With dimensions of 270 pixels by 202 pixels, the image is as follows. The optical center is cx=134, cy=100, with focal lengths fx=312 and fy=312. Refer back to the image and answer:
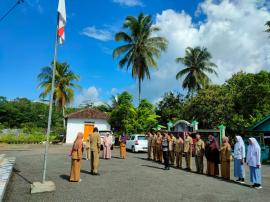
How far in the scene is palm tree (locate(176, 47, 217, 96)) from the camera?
4552cm

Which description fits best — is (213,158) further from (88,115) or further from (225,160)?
(88,115)

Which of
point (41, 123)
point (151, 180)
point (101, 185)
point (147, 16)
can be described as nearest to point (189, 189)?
point (151, 180)

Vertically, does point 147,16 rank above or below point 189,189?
above

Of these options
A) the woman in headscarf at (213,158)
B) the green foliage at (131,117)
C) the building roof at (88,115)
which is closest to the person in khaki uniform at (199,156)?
the woman in headscarf at (213,158)

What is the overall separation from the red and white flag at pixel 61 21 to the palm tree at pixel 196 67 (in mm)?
36826

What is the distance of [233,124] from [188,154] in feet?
55.6

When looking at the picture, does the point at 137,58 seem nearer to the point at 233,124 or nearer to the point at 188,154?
the point at 233,124

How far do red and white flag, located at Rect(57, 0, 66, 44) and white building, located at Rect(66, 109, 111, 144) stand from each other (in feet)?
90.4

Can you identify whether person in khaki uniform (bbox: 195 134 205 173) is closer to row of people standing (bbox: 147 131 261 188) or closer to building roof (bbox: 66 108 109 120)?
row of people standing (bbox: 147 131 261 188)

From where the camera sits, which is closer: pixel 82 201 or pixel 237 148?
pixel 82 201

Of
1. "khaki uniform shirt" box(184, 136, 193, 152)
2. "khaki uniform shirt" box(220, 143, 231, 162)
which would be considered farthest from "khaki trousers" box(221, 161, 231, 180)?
"khaki uniform shirt" box(184, 136, 193, 152)

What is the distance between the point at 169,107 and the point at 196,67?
704cm

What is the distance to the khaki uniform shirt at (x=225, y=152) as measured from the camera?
41.5ft

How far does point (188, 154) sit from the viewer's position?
15172 millimetres
